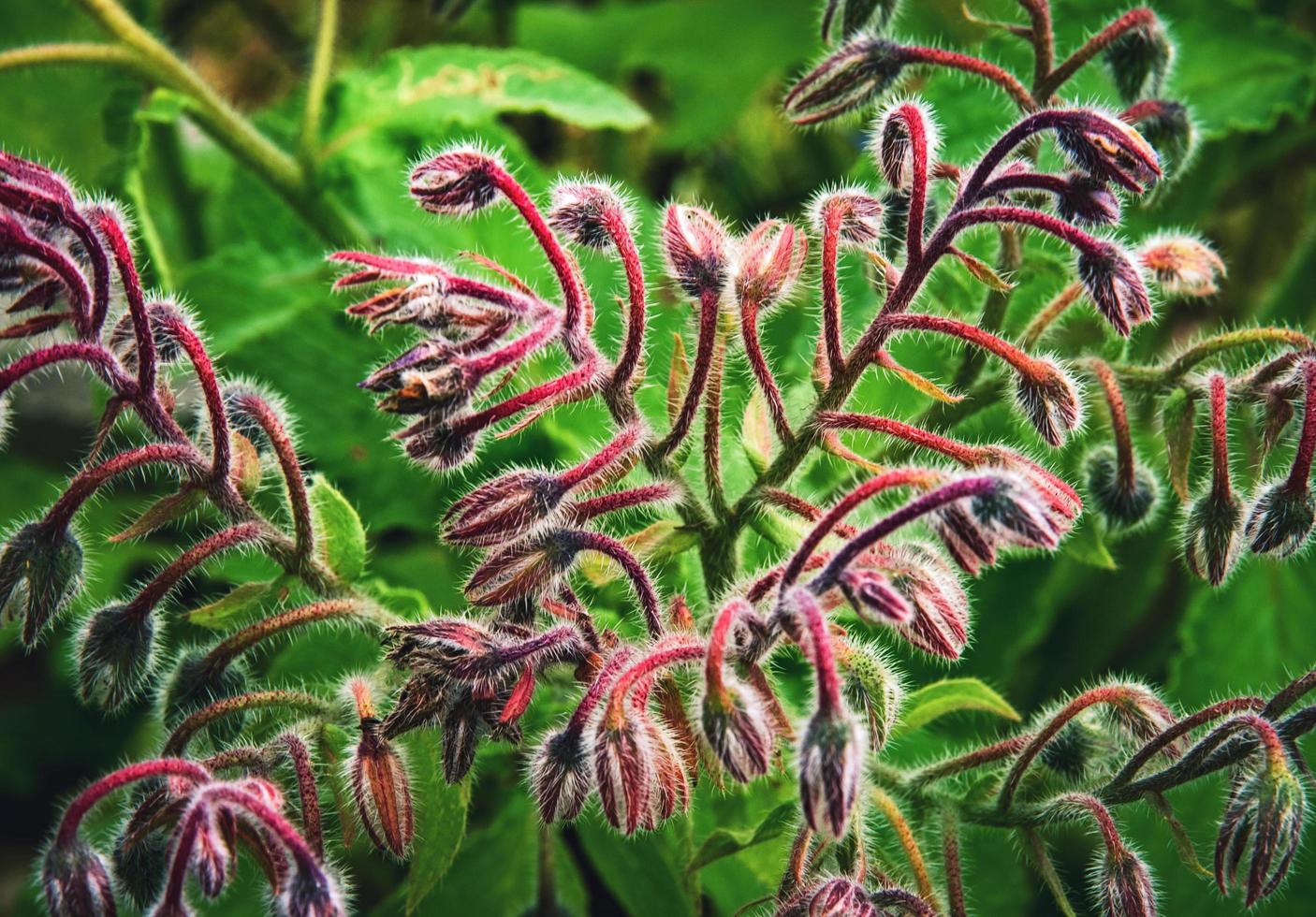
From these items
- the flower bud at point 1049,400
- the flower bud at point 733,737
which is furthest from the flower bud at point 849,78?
the flower bud at point 733,737

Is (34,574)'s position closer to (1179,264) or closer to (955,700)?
(955,700)

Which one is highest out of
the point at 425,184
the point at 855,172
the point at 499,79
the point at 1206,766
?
the point at 499,79

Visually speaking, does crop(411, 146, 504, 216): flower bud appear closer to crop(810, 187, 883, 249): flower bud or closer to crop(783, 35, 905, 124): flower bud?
crop(810, 187, 883, 249): flower bud

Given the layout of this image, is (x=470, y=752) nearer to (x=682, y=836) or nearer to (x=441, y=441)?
(x=441, y=441)

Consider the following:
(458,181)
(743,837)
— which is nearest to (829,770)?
(743,837)

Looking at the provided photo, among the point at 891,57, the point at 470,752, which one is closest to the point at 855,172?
the point at 891,57

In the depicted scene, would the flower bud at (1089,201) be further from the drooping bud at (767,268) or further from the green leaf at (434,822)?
the green leaf at (434,822)
